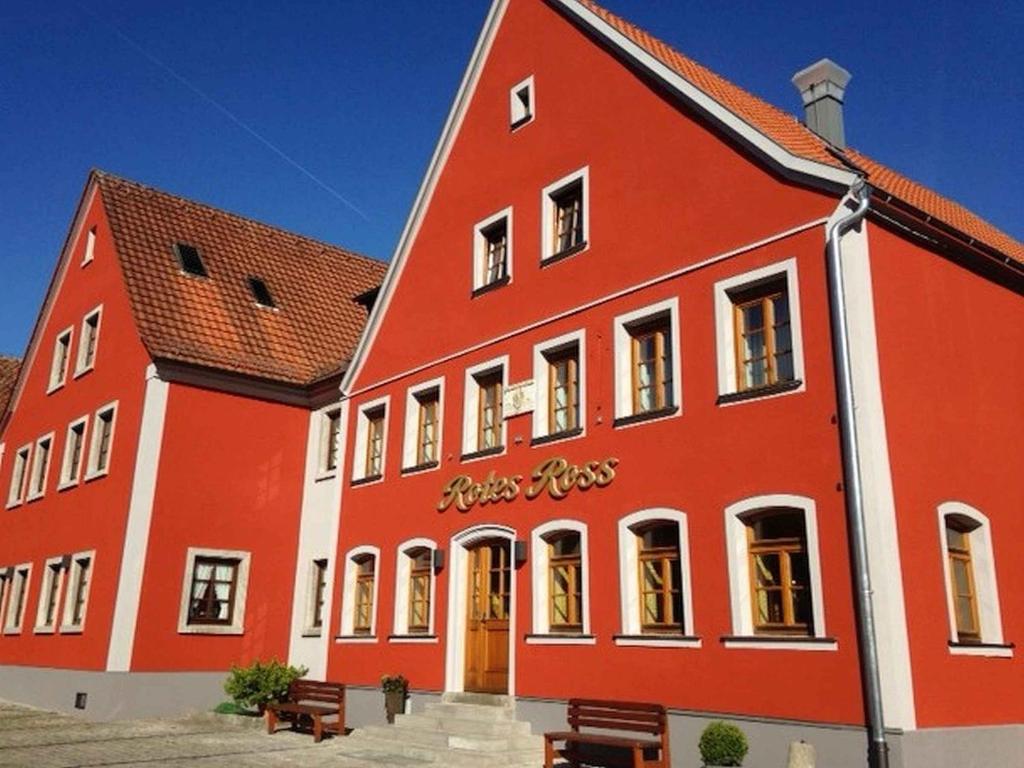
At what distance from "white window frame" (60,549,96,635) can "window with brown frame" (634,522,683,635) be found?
12.5 meters

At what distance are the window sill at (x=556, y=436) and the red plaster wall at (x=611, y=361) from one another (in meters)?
0.13

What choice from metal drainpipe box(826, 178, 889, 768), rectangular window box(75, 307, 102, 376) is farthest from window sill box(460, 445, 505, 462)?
rectangular window box(75, 307, 102, 376)

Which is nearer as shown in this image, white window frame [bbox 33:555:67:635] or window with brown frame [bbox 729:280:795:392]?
window with brown frame [bbox 729:280:795:392]

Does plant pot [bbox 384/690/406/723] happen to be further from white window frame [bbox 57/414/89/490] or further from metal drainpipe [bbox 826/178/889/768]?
white window frame [bbox 57/414/89/490]

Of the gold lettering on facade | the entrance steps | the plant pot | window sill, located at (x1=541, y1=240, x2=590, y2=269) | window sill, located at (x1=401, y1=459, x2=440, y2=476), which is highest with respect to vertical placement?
window sill, located at (x1=541, y1=240, x2=590, y2=269)

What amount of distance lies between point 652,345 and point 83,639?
13420 millimetres

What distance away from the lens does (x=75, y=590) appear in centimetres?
2053

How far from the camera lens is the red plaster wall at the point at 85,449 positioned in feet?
63.7

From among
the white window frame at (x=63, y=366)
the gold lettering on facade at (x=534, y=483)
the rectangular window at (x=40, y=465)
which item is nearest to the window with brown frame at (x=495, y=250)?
the gold lettering on facade at (x=534, y=483)

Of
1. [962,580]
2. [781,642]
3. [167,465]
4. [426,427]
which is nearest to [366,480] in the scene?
[426,427]

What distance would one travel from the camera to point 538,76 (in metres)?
16.9

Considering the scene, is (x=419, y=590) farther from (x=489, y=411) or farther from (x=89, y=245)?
(x=89, y=245)

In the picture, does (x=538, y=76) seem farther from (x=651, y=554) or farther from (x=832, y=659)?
(x=832, y=659)

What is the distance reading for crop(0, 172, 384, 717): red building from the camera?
18.9 m
